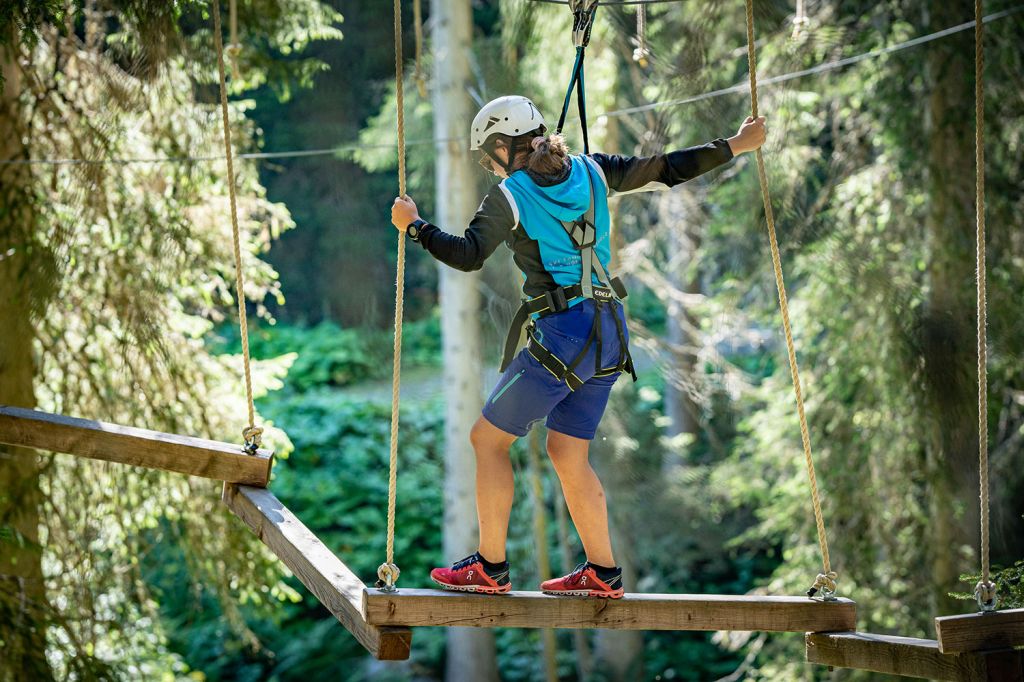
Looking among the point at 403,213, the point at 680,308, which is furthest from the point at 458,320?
the point at 403,213

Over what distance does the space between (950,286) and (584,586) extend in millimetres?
4650

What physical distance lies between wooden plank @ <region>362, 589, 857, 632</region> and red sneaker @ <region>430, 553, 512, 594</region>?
32mm

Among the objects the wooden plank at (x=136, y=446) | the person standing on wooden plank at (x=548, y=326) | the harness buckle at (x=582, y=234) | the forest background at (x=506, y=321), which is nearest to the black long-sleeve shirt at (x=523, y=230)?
the person standing on wooden plank at (x=548, y=326)

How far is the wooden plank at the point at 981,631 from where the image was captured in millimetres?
2996

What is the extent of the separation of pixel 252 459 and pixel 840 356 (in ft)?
16.4

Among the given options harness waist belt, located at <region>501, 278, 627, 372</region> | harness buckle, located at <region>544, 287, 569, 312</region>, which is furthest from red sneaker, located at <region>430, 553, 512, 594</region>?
harness buckle, located at <region>544, 287, 569, 312</region>

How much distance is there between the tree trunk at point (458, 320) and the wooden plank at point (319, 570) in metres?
5.40

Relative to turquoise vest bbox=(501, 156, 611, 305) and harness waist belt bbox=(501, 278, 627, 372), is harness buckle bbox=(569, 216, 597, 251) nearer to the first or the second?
turquoise vest bbox=(501, 156, 611, 305)

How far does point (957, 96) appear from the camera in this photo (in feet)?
22.7

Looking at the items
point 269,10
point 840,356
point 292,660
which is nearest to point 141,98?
point 269,10

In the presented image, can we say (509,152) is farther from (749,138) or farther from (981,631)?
(981,631)

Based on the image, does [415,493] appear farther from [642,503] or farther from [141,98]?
[141,98]

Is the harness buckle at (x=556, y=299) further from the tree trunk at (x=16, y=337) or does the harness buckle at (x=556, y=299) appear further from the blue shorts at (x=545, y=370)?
the tree trunk at (x=16, y=337)

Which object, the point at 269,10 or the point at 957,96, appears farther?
the point at 957,96
